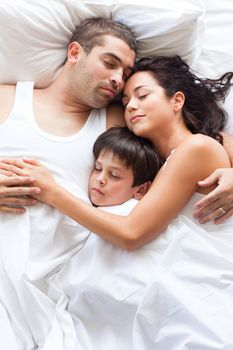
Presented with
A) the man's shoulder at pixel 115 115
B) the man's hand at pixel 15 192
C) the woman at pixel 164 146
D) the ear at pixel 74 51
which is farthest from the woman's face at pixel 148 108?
the man's hand at pixel 15 192

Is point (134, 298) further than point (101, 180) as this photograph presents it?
No

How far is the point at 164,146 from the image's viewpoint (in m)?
1.51

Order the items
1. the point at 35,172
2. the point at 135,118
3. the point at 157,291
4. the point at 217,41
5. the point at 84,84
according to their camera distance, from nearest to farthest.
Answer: the point at 157,291
the point at 35,172
the point at 135,118
the point at 84,84
the point at 217,41

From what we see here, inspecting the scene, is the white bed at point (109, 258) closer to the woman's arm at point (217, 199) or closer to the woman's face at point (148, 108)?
the woman's arm at point (217, 199)

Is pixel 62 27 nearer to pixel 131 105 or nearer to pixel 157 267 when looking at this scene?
pixel 131 105

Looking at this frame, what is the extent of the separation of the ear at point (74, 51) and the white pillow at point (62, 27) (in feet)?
0.20

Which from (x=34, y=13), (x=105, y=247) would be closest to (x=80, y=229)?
(x=105, y=247)

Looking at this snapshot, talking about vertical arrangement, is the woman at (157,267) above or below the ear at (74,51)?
below

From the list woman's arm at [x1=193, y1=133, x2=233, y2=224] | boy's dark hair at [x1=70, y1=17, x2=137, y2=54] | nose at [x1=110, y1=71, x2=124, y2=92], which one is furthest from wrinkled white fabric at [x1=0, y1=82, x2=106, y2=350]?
woman's arm at [x1=193, y1=133, x2=233, y2=224]

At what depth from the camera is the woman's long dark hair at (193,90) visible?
153 centimetres

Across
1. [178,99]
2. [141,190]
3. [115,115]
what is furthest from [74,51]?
[141,190]

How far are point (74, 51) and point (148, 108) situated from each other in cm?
35

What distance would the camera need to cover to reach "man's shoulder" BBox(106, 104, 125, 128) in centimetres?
164

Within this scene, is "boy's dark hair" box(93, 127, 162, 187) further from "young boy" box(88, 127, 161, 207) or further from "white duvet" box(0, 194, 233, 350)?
"white duvet" box(0, 194, 233, 350)
